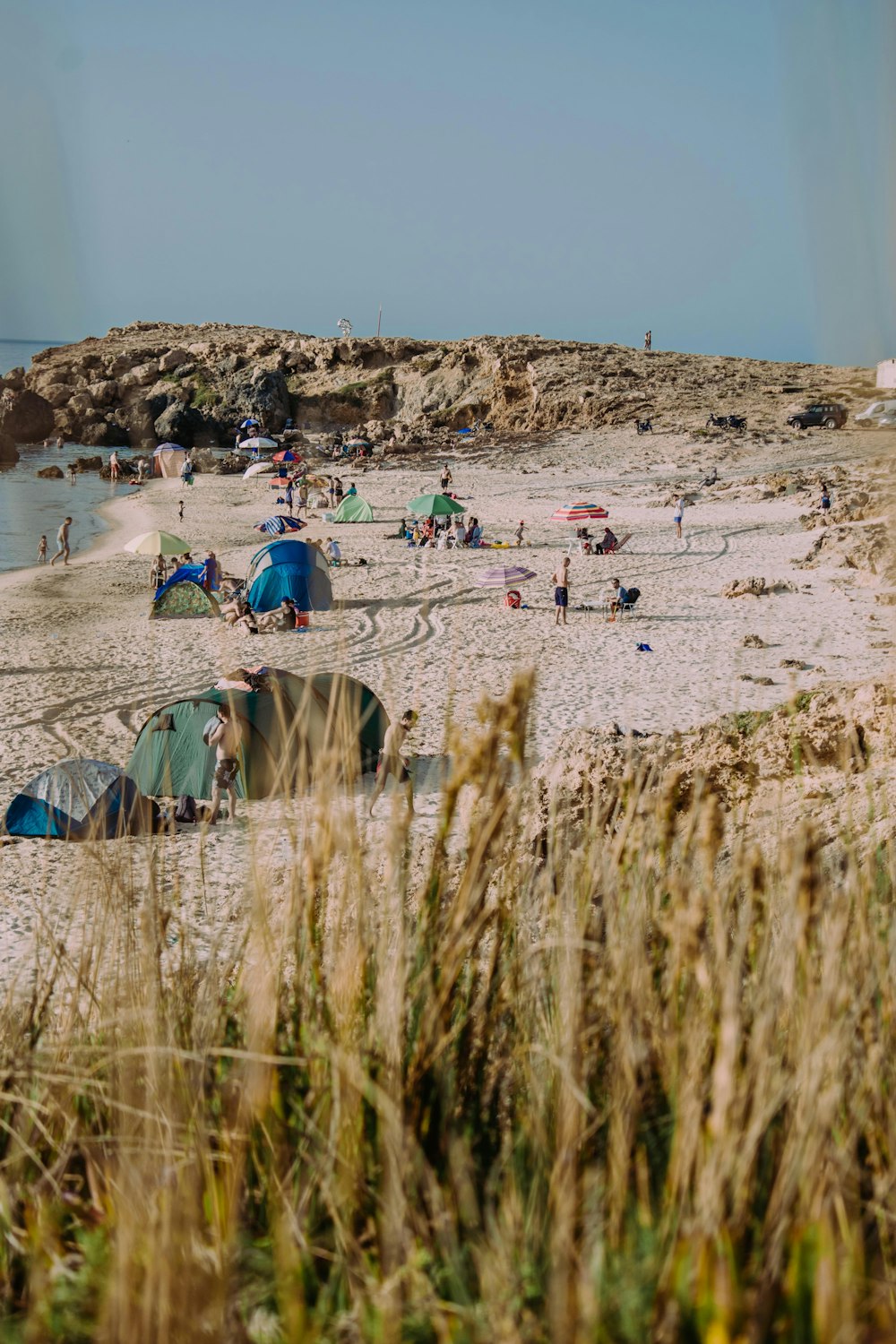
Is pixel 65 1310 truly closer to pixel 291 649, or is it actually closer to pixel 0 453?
pixel 291 649

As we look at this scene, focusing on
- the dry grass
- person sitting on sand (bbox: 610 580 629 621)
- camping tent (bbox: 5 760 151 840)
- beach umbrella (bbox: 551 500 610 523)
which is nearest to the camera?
the dry grass

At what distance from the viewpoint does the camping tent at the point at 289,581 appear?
60.8ft

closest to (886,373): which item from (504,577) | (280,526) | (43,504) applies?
(504,577)

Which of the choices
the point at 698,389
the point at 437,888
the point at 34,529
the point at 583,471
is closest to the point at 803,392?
the point at 698,389

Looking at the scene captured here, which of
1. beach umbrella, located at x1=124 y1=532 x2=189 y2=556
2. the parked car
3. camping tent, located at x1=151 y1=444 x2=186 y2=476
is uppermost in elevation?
camping tent, located at x1=151 y1=444 x2=186 y2=476

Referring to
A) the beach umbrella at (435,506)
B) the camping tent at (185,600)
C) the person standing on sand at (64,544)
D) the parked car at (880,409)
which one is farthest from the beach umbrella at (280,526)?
the parked car at (880,409)

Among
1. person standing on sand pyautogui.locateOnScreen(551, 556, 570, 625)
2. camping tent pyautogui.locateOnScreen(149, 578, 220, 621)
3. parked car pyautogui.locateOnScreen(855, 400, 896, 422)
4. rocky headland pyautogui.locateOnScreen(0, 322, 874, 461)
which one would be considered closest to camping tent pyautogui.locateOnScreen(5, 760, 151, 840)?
parked car pyautogui.locateOnScreen(855, 400, 896, 422)

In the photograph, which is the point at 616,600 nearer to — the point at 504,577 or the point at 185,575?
the point at 504,577

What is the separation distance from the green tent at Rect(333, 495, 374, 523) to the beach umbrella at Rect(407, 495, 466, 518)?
3.32 metres

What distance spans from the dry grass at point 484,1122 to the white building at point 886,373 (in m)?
0.65

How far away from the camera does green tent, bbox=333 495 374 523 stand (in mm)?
29156

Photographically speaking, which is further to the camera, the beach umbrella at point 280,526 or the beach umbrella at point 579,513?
the beach umbrella at point 280,526

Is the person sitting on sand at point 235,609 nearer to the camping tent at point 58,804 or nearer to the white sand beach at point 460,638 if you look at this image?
the white sand beach at point 460,638

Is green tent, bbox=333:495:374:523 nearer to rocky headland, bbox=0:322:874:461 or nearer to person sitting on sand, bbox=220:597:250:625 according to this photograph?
person sitting on sand, bbox=220:597:250:625
